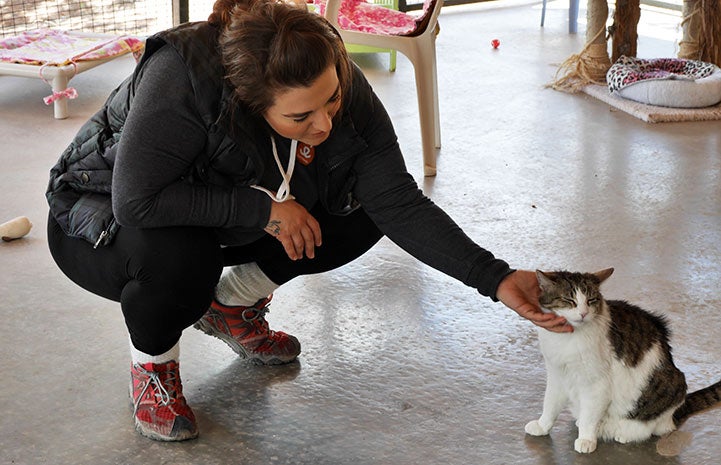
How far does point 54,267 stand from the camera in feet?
8.89

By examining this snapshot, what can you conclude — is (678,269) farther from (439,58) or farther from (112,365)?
(439,58)

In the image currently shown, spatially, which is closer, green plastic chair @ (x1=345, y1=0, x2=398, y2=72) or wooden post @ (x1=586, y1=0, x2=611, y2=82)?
wooden post @ (x1=586, y1=0, x2=611, y2=82)

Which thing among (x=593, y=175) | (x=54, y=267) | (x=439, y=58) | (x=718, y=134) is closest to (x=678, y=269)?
(x=593, y=175)

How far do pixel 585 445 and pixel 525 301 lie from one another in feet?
1.10

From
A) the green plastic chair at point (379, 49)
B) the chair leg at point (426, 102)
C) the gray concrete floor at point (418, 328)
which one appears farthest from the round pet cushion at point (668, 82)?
the chair leg at point (426, 102)

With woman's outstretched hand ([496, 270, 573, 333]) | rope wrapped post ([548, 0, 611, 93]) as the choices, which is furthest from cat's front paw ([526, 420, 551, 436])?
rope wrapped post ([548, 0, 611, 93])

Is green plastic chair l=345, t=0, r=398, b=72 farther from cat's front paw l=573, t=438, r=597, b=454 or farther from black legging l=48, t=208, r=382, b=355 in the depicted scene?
cat's front paw l=573, t=438, r=597, b=454

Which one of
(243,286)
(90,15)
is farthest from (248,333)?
(90,15)

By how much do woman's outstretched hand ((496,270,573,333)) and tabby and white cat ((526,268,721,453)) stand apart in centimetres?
2

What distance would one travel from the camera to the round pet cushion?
4.28 meters

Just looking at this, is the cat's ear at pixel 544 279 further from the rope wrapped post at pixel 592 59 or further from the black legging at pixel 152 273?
the rope wrapped post at pixel 592 59

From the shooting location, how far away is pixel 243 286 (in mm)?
2133

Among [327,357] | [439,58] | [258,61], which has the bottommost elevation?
[327,357]

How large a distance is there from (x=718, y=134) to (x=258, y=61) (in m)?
2.92
